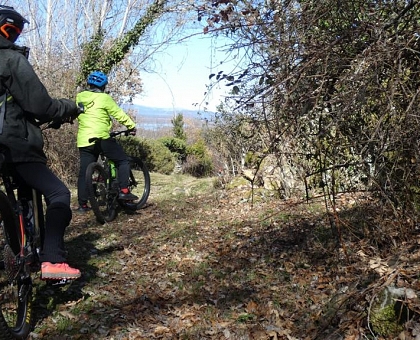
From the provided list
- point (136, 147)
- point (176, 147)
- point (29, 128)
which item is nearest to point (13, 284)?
point (29, 128)

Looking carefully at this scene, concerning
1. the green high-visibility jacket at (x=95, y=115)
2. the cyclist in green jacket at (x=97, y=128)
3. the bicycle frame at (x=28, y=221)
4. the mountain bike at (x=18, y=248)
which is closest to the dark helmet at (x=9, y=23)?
the mountain bike at (x=18, y=248)

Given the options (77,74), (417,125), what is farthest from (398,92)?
(77,74)

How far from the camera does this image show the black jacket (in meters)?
3.14

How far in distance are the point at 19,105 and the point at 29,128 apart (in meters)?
0.17

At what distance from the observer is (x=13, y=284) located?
3.31m

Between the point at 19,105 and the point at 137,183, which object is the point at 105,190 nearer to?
the point at 137,183

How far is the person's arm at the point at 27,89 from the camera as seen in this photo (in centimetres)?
316

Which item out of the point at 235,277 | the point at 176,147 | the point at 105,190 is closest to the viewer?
the point at 235,277

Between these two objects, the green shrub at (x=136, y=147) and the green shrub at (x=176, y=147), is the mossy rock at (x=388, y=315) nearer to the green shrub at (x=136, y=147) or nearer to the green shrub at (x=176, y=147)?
the green shrub at (x=136, y=147)

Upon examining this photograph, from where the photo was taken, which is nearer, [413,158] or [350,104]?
[350,104]

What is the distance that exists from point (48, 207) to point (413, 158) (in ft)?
9.72

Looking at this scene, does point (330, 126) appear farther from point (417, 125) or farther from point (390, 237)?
point (390, 237)

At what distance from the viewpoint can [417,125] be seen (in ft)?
10.9

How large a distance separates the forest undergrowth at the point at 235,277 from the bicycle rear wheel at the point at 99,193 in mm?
189
